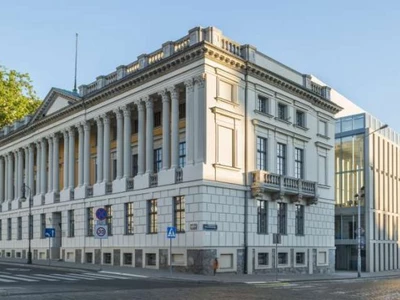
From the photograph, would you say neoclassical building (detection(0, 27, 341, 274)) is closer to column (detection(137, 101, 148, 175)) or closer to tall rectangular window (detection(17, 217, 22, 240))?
column (detection(137, 101, 148, 175))

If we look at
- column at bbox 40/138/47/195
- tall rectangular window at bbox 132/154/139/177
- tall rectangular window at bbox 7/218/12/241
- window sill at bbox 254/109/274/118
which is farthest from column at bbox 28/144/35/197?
window sill at bbox 254/109/274/118

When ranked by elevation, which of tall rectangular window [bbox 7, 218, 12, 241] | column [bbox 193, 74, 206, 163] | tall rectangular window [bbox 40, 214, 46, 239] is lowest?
tall rectangular window [bbox 7, 218, 12, 241]

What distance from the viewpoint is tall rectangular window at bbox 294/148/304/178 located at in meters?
43.5

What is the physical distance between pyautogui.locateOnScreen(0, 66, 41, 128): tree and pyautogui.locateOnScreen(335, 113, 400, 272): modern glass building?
3893 centimetres

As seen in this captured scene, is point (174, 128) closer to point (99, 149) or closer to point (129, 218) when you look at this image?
point (129, 218)

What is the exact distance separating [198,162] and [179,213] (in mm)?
3884

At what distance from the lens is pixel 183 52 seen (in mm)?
36250

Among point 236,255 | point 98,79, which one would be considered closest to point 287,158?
point 236,255

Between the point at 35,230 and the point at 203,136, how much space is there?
26013 millimetres

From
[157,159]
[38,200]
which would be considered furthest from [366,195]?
[38,200]

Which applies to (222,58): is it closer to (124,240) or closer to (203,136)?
(203,136)

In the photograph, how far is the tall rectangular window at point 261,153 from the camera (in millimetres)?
39625

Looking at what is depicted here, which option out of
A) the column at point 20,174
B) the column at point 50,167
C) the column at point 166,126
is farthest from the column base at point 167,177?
the column at point 20,174

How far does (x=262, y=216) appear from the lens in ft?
129
